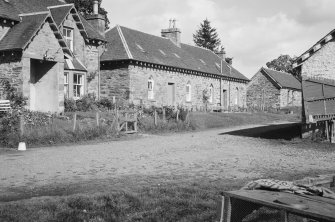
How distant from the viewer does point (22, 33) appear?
2283 cm

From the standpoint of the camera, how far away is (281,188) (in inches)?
186

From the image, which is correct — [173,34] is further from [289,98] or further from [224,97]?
[289,98]

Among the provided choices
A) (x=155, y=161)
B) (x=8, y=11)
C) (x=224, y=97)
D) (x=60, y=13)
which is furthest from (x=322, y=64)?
(x=224, y=97)

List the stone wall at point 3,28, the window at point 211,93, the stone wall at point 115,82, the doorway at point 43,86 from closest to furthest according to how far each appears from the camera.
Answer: the stone wall at point 3,28 → the doorway at point 43,86 → the stone wall at point 115,82 → the window at point 211,93

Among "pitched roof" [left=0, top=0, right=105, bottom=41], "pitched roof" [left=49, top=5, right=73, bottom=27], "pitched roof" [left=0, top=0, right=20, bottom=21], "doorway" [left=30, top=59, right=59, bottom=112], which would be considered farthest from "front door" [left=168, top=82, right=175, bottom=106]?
"pitched roof" [left=0, top=0, right=20, bottom=21]

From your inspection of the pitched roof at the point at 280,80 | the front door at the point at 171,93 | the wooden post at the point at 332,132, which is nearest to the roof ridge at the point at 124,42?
the front door at the point at 171,93

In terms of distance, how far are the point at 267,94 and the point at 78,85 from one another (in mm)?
32486

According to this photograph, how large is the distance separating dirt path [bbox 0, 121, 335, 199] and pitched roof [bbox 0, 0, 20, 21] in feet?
36.6

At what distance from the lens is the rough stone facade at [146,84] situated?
3281cm

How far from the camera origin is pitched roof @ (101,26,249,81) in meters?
33.7

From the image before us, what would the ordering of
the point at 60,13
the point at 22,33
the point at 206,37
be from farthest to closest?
the point at 206,37
the point at 60,13
the point at 22,33

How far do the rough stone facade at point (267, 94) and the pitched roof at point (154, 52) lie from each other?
310 inches

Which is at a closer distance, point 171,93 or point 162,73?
point 162,73

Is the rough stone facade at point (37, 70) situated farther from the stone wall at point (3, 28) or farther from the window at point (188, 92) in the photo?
the window at point (188, 92)
